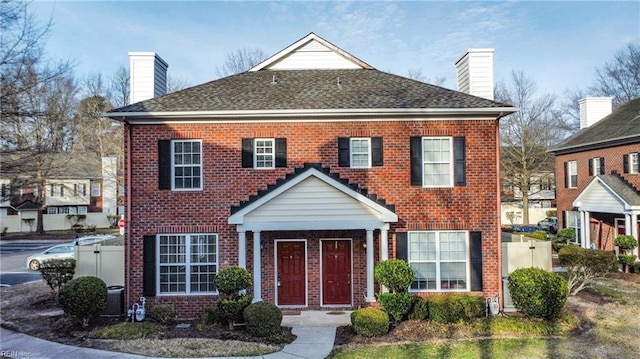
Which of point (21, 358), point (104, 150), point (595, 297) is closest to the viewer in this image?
point (21, 358)

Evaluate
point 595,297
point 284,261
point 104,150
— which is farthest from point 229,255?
point 104,150

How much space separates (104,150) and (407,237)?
32.5 meters

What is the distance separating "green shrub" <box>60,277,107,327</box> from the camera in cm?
1138

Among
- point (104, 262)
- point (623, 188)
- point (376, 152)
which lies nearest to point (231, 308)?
point (104, 262)

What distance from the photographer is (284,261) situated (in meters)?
13.5

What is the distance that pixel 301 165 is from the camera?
43.6 feet

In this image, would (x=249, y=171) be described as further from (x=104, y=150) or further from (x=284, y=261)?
(x=104, y=150)

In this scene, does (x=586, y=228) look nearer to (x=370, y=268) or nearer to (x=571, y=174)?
(x=571, y=174)

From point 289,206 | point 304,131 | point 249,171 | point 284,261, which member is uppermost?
point 304,131

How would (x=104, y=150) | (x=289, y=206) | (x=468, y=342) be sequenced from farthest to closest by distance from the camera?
(x=104, y=150) → (x=289, y=206) → (x=468, y=342)

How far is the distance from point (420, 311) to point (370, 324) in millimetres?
1966

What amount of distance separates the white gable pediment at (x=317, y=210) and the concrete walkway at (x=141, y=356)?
265cm

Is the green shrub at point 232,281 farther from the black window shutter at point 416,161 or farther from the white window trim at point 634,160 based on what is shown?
the white window trim at point 634,160

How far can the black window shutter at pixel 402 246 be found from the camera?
1309cm
